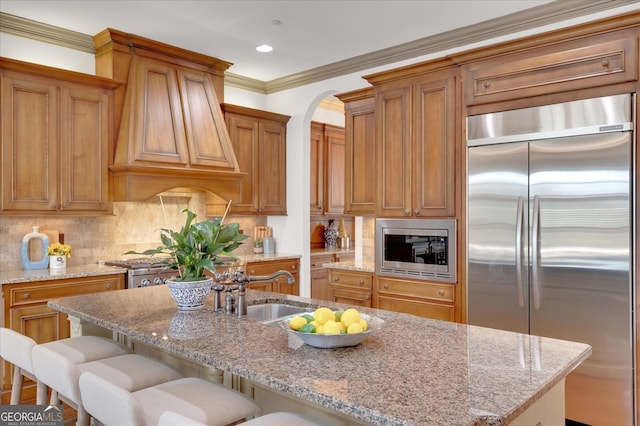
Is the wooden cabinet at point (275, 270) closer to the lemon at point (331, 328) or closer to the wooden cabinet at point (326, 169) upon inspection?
the wooden cabinet at point (326, 169)

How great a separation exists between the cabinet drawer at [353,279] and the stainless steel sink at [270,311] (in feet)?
5.92

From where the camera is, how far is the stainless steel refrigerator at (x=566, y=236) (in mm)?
2805

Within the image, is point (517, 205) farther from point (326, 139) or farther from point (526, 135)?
point (326, 139)

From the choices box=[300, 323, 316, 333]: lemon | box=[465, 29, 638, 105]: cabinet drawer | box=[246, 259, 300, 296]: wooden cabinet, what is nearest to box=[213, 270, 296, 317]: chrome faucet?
box=[300, 323, 316, 333]: lemon

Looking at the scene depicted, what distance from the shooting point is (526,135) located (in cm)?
321

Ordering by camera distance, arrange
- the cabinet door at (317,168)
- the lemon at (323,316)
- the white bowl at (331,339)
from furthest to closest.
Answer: the cabinet door at (317,168) < the lemon at (323,316) < the white bowl at (331,339)

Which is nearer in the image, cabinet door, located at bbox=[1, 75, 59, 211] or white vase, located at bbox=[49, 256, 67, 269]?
cabinet door, located at bbox=[1, 75, 59, 211]

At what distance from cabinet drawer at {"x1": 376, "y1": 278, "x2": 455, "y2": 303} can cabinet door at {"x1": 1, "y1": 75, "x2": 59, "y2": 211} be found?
2.85 meters

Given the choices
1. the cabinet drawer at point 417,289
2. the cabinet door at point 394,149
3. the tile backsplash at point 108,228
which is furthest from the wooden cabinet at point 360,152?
the tile backsplash at point 108,228

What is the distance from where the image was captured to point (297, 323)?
1681 millimetres

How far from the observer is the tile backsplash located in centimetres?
386

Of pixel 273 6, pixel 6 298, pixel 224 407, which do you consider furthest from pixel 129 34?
pixel 224 407

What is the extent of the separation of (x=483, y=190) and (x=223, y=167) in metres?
2.62

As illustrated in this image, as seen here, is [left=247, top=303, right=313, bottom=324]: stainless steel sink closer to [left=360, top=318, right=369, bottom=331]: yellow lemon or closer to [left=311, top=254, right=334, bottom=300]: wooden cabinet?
[left=360, top=318, right=369, bottom=331]: yellow lemon
